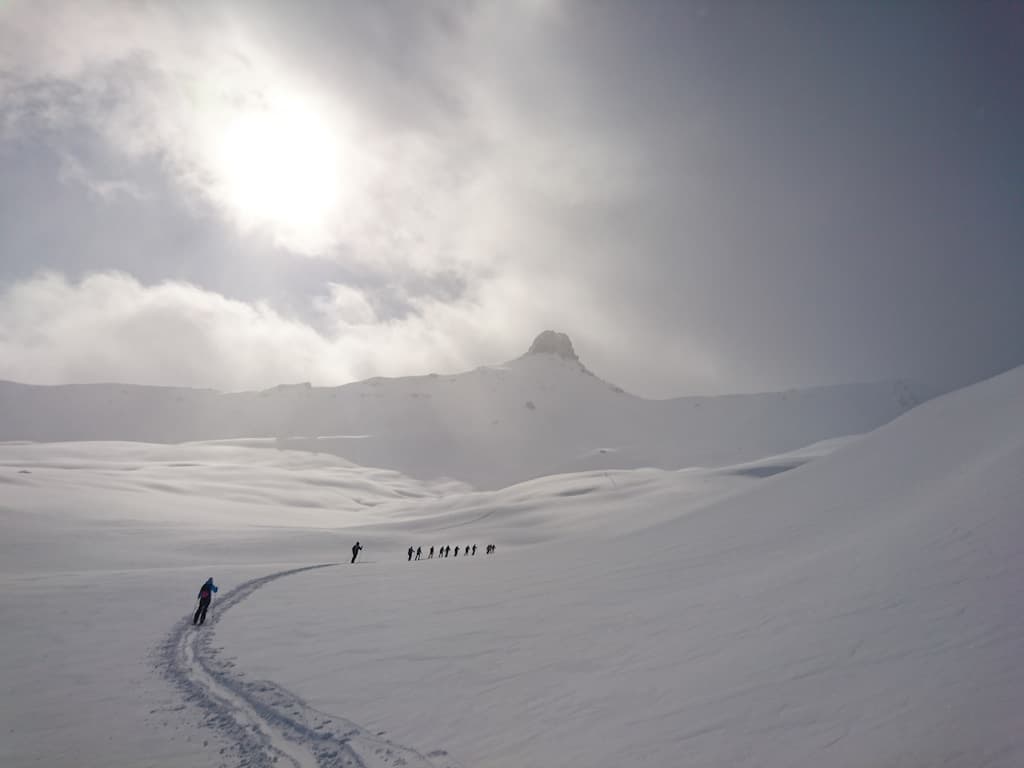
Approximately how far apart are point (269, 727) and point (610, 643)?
22.3 ft

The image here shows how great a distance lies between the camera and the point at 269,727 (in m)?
8.77

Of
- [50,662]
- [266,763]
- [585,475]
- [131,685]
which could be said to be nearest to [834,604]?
[266,763]

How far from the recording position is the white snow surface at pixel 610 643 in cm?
688

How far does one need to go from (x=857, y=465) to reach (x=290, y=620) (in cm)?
2343

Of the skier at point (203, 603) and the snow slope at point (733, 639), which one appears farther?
the skier at point (203, 603)

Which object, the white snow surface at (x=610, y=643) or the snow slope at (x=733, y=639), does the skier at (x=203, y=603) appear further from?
the snow slope at (x=733, y=639)

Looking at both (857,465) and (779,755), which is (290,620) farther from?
(857,465)

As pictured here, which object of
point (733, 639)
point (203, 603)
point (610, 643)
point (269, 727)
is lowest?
point (269, 727)

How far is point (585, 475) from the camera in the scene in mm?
67375

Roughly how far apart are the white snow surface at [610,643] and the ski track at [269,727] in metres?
0.05

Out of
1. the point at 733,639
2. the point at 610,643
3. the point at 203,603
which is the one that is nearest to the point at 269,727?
the point at 610,643

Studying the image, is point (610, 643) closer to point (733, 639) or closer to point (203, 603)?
point (733, 639)

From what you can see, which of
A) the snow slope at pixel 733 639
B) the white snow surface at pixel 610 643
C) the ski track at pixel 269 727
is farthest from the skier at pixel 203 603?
the ski track at pixel 269 727

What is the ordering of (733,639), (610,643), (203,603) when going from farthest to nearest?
1. (203,603)
2. (610,643)
3. (733,639)
